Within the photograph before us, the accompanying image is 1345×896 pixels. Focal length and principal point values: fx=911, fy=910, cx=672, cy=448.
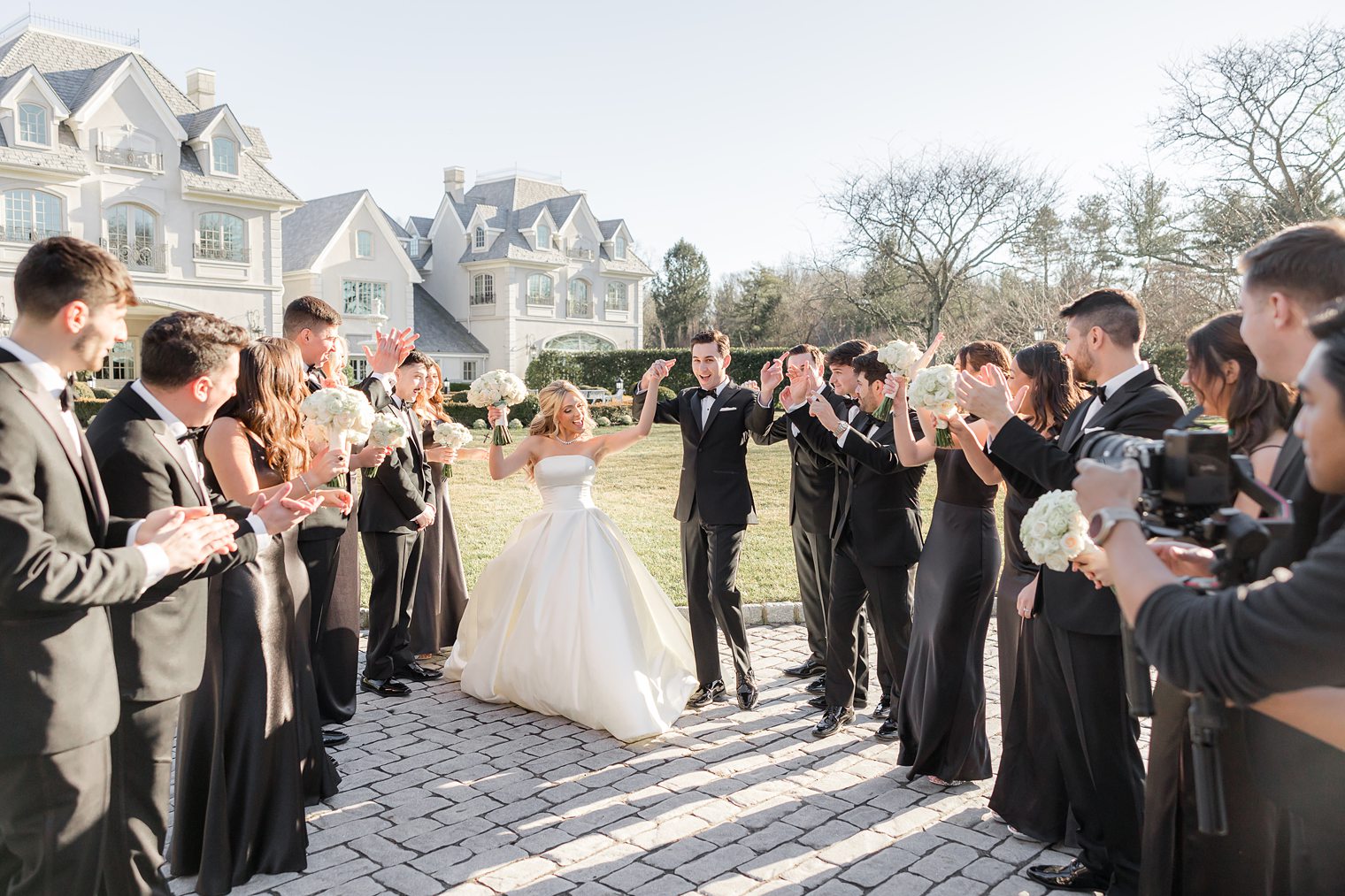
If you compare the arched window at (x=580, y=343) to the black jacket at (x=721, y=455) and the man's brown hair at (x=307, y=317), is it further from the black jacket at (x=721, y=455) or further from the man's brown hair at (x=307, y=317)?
the man's brown hair at (x=307, y=317)

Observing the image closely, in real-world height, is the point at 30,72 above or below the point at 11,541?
above

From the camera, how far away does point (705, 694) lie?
7.09 metres

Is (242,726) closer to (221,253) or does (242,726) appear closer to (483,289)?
(221,253)

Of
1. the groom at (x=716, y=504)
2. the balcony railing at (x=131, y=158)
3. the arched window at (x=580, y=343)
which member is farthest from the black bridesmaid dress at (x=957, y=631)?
the arched window at (x=580, y=343)

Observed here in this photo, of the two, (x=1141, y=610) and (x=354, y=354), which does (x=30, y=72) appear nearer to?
(x=354, y=354)

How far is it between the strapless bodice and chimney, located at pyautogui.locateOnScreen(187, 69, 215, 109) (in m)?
39.3

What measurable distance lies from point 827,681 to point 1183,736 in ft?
10.5

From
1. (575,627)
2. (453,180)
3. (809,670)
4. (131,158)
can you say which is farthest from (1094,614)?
(453,180)

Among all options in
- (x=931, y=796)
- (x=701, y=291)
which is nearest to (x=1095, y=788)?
(x=931, y=796)

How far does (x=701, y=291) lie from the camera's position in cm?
6366

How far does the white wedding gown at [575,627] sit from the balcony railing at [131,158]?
34468mm

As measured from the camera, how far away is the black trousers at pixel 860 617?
6297 mm

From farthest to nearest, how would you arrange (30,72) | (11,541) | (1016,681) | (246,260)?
1. (246,260)
2. (30,72)
3. (1016,681)
4. (11,541)

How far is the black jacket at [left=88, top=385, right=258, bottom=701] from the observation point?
365 cm
